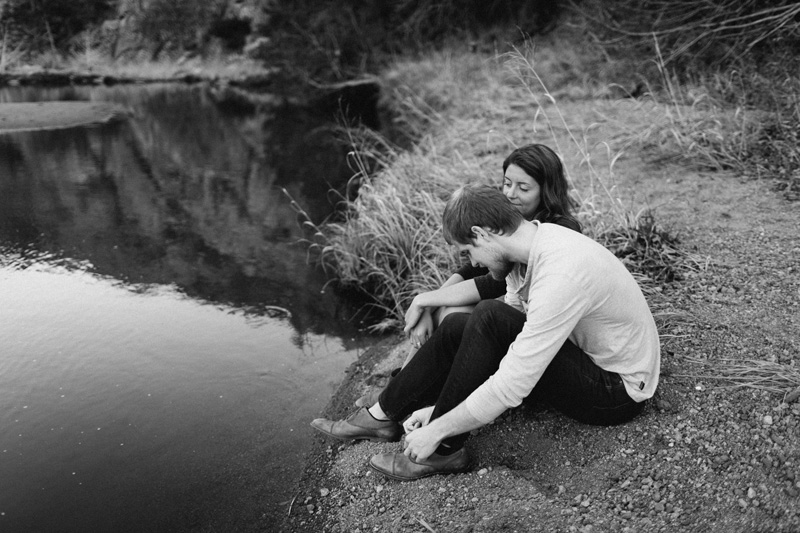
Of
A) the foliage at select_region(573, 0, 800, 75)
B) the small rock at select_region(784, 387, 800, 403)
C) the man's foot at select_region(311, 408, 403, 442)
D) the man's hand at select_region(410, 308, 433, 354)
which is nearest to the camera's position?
the small rock at select_region(784, 387, 800, 403)

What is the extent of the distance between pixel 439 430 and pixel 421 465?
0.25 m

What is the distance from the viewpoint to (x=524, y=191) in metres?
2.80

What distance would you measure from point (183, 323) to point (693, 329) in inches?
118

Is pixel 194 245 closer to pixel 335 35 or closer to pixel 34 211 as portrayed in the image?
pixel 34 211

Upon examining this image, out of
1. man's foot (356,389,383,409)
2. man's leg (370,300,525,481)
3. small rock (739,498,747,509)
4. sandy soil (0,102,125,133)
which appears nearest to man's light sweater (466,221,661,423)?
man's leg (370,300,525,481)

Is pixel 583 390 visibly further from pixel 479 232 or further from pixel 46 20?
pixel 46 20

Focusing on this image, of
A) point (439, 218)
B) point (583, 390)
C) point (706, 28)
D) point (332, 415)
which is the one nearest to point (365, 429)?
point (332, 415)

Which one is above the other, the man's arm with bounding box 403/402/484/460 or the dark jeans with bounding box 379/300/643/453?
the dark jeans with bounding box 379/300/643/453

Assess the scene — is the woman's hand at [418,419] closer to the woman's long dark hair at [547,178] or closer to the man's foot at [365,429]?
the man's foot at [365,429]

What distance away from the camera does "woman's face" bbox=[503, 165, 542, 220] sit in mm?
2785

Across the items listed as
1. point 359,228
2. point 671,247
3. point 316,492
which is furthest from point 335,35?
point 316,492

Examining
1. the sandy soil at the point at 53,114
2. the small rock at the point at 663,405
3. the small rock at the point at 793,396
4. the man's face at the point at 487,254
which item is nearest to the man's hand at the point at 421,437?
the man's face at the point at 487,254

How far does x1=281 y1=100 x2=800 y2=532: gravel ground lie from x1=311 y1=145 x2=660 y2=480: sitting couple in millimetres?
114

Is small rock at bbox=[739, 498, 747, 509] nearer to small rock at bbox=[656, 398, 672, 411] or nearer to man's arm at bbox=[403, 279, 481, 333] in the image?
small rock at bbox=[656, 398, 672, 411]
